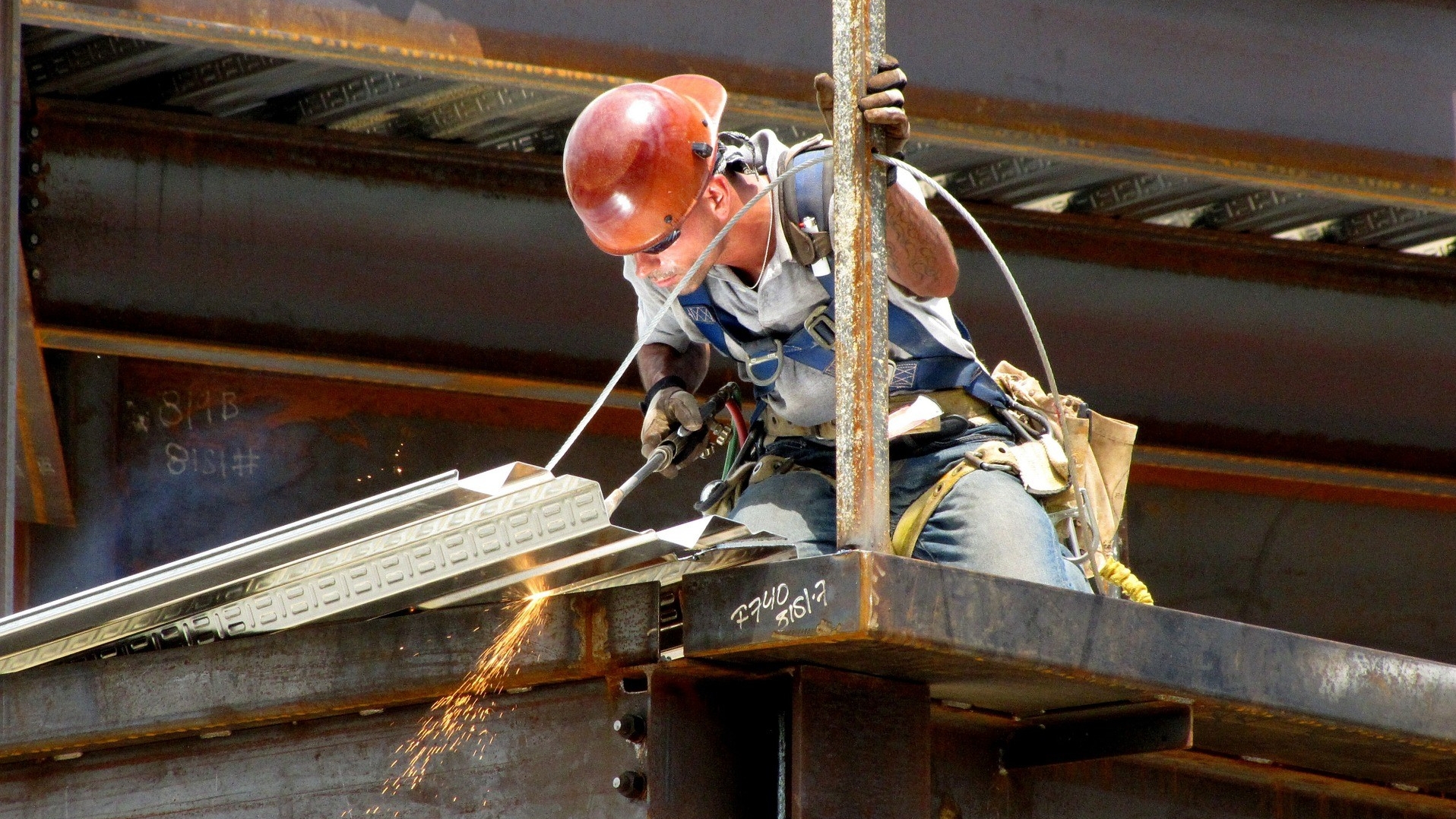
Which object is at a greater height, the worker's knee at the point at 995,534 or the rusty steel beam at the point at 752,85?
the rusty steel beam at the point at 752,85

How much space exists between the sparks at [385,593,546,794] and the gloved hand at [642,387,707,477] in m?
1.05

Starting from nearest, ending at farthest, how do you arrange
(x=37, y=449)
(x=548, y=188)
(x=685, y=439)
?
(x=685, y=439) < (x=37, y=449) < (x=548, y=188)

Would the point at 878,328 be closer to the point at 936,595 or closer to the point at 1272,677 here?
the point at 936,595

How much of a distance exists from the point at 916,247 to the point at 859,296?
0.71m

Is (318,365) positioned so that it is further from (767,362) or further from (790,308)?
(790,308)

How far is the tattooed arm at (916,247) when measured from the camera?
3.23 meters

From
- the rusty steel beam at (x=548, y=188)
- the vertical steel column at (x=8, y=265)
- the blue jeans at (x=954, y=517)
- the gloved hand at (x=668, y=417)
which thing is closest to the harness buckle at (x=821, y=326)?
the blue jeans at (x=954, y=517)

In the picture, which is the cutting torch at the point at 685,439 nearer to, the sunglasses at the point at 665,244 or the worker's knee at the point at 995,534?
the sunglasses at the point at 665,244

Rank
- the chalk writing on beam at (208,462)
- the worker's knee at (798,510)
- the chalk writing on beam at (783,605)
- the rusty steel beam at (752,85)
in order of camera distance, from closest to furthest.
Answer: the chalk writing on beam at (783,605), the worker's knee at (798,510), the rusty steel beam at (752,85), the chalk writing on beam at (208,462)

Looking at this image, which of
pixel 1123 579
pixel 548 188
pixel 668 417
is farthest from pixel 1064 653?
pixel 548 188

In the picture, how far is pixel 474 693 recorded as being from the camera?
279 centimetres

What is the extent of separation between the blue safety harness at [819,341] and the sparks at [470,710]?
0.95 metres

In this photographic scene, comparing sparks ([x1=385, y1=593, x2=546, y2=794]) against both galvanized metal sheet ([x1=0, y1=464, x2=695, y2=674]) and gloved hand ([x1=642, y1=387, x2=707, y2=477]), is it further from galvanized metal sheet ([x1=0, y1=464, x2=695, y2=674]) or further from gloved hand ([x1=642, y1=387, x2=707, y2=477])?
gloved hand ([x1=642, y1=387, x2=707, y2=477])

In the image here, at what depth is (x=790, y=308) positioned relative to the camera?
3439 mm
